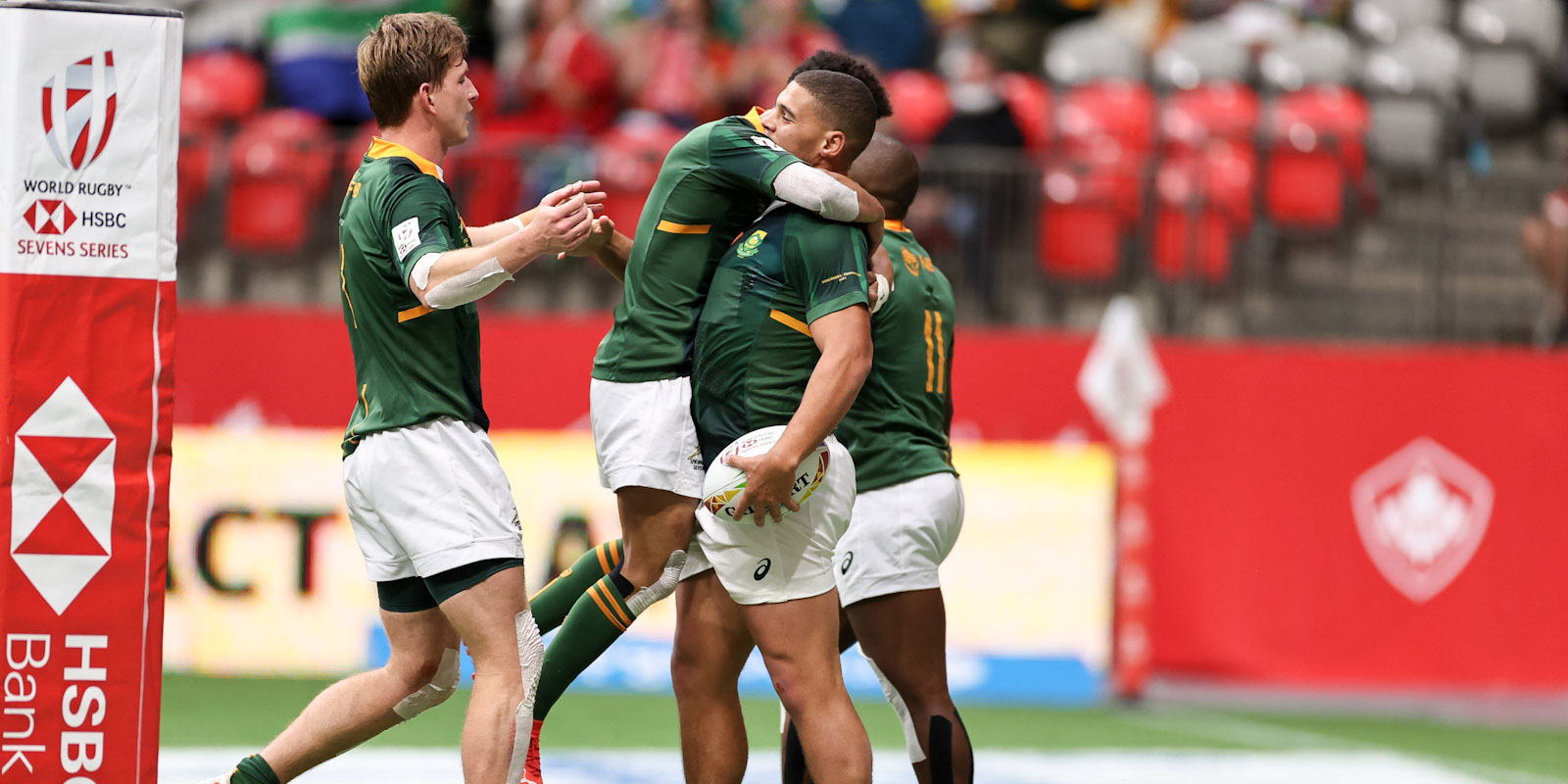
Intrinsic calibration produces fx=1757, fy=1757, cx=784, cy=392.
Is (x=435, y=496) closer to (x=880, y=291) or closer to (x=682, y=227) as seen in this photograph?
(x=682, y=227)

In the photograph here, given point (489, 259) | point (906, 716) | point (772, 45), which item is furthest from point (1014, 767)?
point (772, 45)

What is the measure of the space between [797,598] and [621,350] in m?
0.92

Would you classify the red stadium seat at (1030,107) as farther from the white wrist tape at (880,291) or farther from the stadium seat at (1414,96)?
the white wrist tape at (880,291)

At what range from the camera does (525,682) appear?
486cm

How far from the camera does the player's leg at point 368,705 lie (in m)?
5.01

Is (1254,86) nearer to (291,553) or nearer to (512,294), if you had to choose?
(512,294)

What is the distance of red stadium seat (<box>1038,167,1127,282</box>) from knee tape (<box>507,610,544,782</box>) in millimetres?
7064

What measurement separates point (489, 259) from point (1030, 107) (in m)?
9.27

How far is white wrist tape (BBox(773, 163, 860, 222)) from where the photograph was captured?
4.75 metres

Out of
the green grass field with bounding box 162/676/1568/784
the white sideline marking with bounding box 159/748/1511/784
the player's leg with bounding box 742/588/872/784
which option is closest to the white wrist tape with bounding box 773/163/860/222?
the player's leg with bounding box 742/588/872/784

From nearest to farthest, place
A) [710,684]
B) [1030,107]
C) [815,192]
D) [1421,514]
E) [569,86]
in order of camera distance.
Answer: [815,192], [710,684], [1421,514], [569,86], [1030,107]

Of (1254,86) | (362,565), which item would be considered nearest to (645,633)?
(362,565)

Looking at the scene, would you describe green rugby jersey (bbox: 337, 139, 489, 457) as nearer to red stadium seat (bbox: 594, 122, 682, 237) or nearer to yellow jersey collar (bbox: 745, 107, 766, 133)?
yellow jersey collar (bbox: 745, 107, 766, 133)

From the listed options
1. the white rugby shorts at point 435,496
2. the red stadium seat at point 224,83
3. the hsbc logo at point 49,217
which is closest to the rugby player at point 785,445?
the white rugby shorts at point 435,496
